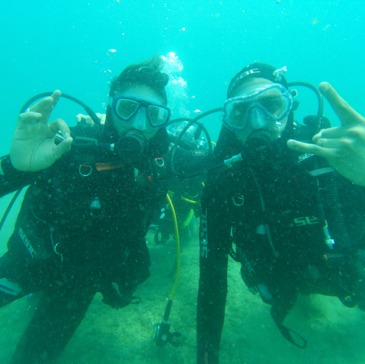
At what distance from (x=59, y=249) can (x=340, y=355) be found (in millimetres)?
4353

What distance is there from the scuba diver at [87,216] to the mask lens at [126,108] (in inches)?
0.5

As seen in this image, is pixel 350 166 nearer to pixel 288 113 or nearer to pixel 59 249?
pixel 288 113

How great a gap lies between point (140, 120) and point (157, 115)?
301 millimetres

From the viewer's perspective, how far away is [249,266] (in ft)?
11.5

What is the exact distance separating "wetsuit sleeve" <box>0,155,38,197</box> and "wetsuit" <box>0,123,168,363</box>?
0.05 ft

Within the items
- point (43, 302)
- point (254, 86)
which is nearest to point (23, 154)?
point (43, 302)

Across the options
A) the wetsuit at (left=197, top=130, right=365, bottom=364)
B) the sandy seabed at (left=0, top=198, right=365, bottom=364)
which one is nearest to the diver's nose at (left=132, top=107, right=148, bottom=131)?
the wetsuit at (left=197, top=130, right=365, bottom=364)

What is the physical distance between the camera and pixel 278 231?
3.27 meters

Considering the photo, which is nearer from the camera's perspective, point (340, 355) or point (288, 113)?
point (288, 113)

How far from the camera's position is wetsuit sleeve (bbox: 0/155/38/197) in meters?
2.96

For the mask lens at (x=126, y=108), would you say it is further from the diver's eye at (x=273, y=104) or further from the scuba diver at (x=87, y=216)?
the diver's eye at (x=273, y=104)

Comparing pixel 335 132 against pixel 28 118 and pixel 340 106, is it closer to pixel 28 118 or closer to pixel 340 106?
pixel 340 106

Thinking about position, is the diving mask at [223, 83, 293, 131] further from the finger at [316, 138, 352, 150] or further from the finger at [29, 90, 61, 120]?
the finger at [29, 90, 61, 120]

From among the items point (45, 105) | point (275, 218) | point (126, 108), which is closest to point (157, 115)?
point (126, 108)
